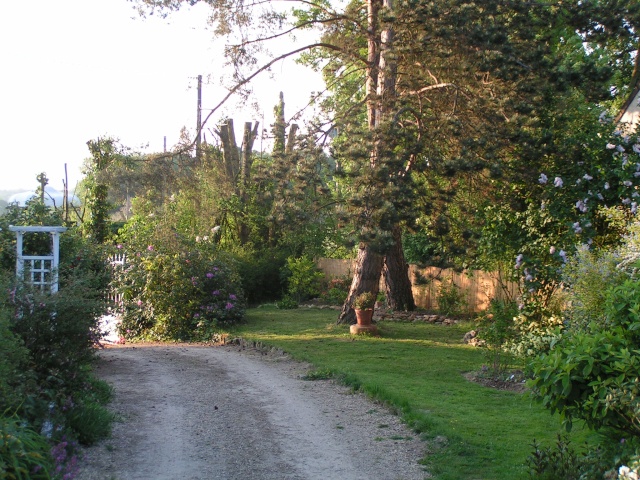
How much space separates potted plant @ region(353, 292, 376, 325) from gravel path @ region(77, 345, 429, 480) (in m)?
3.80

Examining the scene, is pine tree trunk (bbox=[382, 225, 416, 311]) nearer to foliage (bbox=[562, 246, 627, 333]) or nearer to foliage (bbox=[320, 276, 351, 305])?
foliage (bbox=[320, 276, 351, 305])

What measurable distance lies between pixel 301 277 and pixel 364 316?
7.43 meters

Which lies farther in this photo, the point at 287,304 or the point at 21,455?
the point at 287,304

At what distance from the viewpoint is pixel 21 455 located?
4172 millimetres

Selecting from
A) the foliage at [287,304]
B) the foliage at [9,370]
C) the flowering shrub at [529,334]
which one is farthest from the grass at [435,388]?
the foliage at [287,304]

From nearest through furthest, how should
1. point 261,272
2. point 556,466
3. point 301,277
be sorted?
point 556,466 < point 301,277 < point 261,272

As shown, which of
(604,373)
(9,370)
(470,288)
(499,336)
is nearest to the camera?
(604,373)

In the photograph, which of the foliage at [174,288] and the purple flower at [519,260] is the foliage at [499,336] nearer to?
the purple flower at [519,260]

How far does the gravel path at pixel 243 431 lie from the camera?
5754 mm

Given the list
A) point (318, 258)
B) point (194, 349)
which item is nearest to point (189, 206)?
point (318, 258)

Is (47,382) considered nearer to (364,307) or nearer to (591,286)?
(591,286)

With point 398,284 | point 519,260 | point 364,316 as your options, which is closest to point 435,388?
point 519,260

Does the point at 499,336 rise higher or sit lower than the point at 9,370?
lower

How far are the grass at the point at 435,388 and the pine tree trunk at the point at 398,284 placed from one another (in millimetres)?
1781
